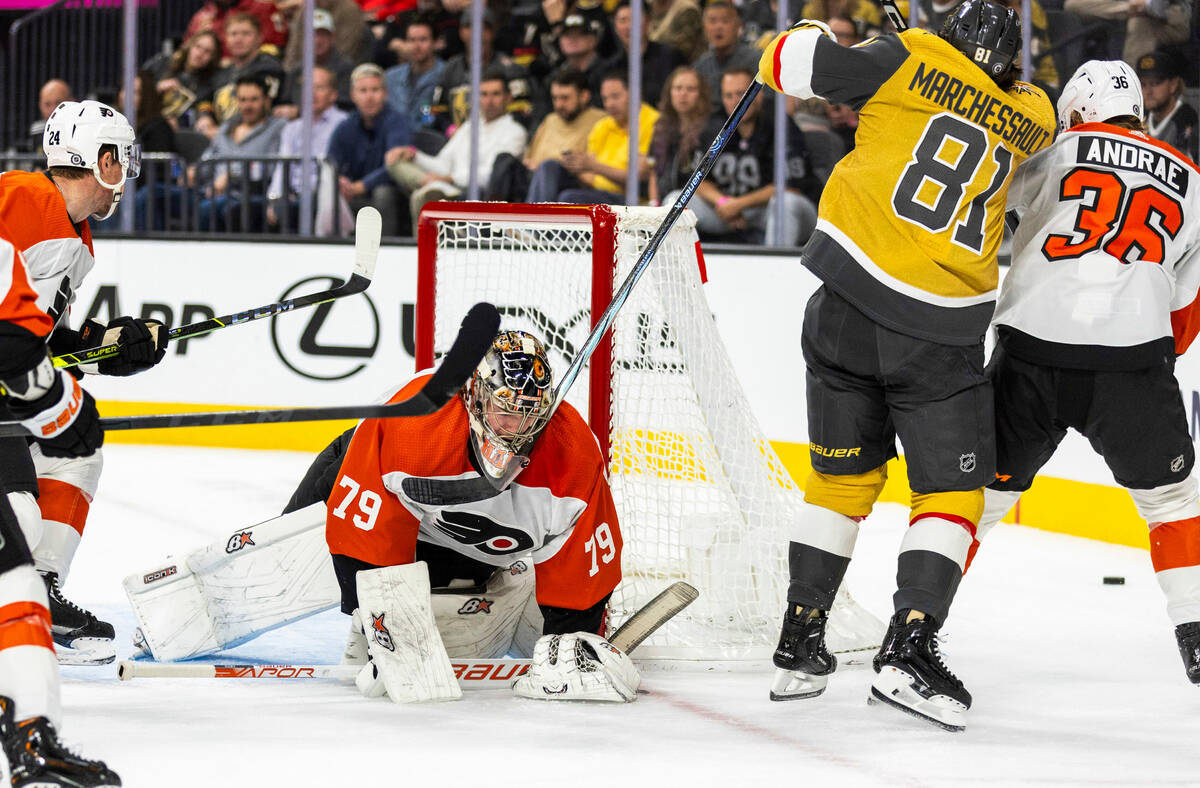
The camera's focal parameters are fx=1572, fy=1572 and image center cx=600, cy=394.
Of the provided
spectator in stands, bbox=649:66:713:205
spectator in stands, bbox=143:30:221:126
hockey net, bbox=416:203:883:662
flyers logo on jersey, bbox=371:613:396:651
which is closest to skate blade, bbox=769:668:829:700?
hockey net, bbox=416:203:883:662

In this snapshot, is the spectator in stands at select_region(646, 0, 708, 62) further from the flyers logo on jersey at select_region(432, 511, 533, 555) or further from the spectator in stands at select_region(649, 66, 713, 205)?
the flyers logo on jersey at select_region(432, 511, 533, 555)

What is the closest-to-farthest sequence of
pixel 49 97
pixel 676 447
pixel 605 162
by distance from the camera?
pixel 676 447, pixel 605 162, pixel 49 97

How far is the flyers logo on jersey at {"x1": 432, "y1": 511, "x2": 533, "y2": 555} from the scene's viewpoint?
8.74 feet

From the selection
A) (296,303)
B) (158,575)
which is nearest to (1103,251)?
(296,303)

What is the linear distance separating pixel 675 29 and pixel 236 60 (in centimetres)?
217

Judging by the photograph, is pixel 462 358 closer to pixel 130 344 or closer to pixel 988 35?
pixel 130 344

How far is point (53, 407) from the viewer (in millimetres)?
2096

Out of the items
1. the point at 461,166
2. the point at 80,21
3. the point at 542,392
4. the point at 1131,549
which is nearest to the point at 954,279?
the point at 542,392

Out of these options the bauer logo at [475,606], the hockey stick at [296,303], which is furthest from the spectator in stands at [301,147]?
the bauer logo at [475,606]

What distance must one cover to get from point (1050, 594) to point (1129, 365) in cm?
119

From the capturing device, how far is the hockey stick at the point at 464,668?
2.68 m

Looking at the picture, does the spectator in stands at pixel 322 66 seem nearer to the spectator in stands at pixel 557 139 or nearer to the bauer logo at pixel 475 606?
the spectator in stands at pixel 557 139

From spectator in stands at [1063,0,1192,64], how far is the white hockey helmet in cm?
171

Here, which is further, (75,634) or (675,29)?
(675,29)
